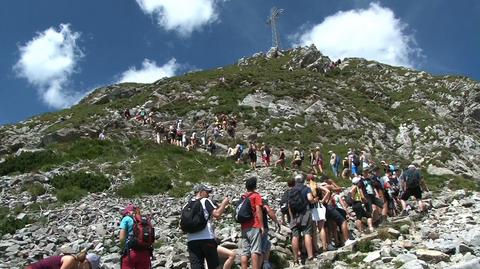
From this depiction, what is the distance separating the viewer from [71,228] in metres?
18.3

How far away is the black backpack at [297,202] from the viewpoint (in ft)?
41.8

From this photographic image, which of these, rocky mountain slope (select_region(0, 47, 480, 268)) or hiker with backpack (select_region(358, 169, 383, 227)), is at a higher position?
rocky mountain slope (select_region(0, 47, 480, 268))

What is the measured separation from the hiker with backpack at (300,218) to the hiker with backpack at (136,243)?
4.13 metres

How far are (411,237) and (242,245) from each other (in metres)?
5.32

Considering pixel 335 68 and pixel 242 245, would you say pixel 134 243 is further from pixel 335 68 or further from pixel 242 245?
pixel 335 68

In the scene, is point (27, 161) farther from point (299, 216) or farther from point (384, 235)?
point (384, 235)

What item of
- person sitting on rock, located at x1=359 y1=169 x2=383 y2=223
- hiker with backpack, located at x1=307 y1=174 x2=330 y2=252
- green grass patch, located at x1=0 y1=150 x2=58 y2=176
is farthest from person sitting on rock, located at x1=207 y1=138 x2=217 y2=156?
hiker with backpack, located at x1=307 y1=174 x2=330 y2=252

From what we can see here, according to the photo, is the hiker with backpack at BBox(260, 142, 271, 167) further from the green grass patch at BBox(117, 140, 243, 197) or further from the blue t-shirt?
the blue t-shirt

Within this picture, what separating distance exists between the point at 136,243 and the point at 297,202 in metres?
4.57

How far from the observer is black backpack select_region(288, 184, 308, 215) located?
1274 centimetres

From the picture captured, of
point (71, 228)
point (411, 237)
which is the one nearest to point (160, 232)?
point (71, 228)

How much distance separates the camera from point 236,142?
3872 cm

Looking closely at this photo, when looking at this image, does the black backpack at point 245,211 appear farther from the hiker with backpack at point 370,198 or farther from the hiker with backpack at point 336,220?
the hiker with backpack at point 370,198

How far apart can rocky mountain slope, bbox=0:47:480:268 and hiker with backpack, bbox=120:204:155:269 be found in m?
2.06
